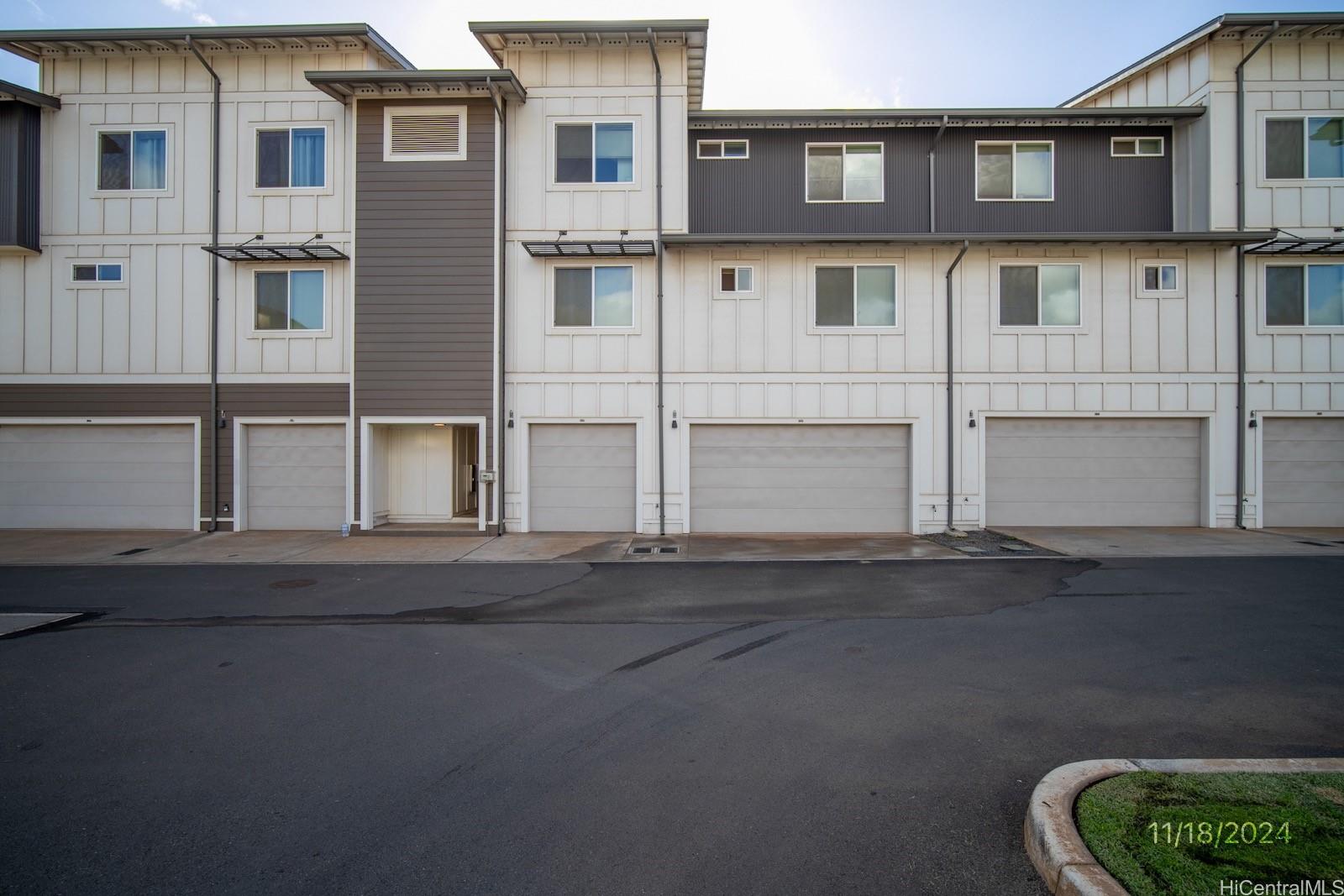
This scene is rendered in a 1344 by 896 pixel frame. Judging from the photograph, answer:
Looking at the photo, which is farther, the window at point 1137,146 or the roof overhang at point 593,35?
the window at point 1137,146

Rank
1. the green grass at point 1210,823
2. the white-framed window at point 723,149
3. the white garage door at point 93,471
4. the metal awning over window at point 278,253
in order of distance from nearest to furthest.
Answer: the green grass at point 1210,823, the metal awning over window at point 278,253, the white garage door at point 93,471, the white-framed window at point 723,149

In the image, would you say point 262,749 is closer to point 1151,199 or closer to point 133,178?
point 133,178

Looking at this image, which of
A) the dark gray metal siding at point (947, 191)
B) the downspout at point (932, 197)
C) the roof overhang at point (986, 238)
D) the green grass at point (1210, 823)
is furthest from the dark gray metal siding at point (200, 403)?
the green grass at point (1210, 823)

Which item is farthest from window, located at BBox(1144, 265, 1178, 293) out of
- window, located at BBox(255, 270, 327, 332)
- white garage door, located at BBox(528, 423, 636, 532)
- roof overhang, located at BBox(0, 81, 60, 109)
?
roof overhang, located at BBox(0, 81, 60, 109)

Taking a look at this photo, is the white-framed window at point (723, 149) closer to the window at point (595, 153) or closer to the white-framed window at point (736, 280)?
the window at point (595, 153)

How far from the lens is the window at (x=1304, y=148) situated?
15.3 metres

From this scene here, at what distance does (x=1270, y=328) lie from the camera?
50.2ft

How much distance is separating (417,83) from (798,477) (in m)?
11.8

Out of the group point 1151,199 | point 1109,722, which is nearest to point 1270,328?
point 1151,199

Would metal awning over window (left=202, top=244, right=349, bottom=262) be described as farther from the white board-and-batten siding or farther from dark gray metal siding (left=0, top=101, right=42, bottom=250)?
dark gray metal siding (left=0, top=101, right=42, bottom=250)

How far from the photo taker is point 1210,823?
343 cm

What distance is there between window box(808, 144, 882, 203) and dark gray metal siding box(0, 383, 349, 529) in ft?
39.0

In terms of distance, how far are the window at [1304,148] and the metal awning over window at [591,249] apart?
45.1 ft

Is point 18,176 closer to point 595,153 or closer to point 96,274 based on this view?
point 96,274
